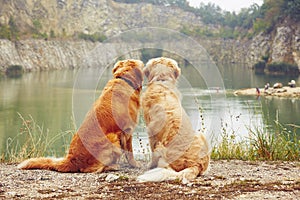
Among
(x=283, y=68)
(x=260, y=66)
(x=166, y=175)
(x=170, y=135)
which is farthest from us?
(x=260, y=66)

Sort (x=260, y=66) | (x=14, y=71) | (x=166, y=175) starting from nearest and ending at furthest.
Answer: (x=166, y=175), (x=14, y=71), (x=260, y=66)

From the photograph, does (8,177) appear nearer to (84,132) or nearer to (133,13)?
(84,132)

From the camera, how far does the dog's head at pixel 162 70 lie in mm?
6699

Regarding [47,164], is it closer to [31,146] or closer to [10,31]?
[31,146]

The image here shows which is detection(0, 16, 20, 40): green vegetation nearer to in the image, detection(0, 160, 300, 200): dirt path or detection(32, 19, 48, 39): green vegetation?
detection(32, 19, 48, 39): green vegetation

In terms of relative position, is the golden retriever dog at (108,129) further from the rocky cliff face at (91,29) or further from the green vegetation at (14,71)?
the green vegetation at (14,71)

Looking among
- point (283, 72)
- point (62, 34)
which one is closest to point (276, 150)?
point (283, 72)

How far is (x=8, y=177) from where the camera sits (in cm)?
646

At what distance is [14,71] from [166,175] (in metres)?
82.2

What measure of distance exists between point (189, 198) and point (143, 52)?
3.84 m

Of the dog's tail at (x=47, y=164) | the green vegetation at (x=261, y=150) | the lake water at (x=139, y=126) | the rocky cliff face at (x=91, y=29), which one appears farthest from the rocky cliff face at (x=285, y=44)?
the dog's tail at (x=47, y=164)

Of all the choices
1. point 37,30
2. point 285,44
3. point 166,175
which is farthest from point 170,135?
point 37,30

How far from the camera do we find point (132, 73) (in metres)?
7.04

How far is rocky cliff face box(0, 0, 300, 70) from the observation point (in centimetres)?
8525
